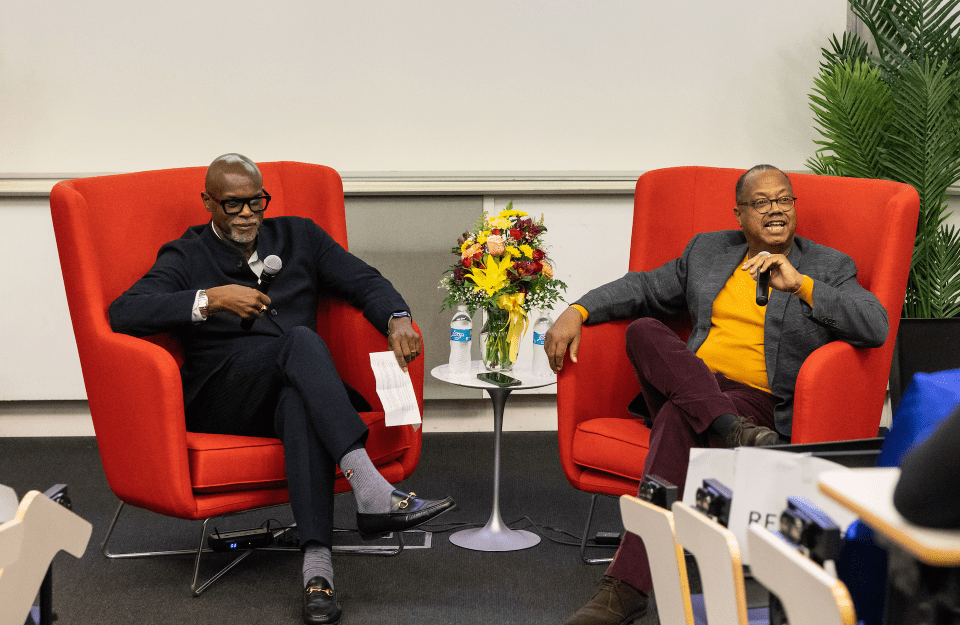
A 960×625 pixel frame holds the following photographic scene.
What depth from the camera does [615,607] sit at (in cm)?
197

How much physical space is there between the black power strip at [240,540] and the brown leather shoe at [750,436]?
1.39 m

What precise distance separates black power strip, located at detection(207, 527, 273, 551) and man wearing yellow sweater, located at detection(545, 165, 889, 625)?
1.02 meters

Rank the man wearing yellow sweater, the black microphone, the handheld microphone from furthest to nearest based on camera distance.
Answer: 1. the black microphone
2. the handheld microphone
3. the man wearing yellow sweater

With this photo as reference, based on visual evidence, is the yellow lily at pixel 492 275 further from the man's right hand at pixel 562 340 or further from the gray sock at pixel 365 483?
the gray sock at pixel 365 483

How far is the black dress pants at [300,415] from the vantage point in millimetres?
2197

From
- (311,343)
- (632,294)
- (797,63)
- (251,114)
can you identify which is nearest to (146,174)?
(311,343)

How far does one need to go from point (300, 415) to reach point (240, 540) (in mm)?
572

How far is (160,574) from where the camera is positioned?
8.11ft

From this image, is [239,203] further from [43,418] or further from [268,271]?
[43,418]

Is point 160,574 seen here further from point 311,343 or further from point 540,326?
point 540,326

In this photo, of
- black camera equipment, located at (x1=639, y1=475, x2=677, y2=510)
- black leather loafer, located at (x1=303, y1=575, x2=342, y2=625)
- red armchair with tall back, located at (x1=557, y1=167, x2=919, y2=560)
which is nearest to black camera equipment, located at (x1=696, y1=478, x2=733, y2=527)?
black camera equipment, located at (x1=639, y1=475, x2=677, y2=510)

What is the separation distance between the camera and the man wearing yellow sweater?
2076 mm

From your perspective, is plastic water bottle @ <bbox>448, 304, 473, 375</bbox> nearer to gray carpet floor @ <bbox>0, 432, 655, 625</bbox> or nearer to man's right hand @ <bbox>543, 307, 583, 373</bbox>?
man's right hand @ <bbox>543, 307, 583, 373</bbox>

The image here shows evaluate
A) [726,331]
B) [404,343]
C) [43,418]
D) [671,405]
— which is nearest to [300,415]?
[404,343]
